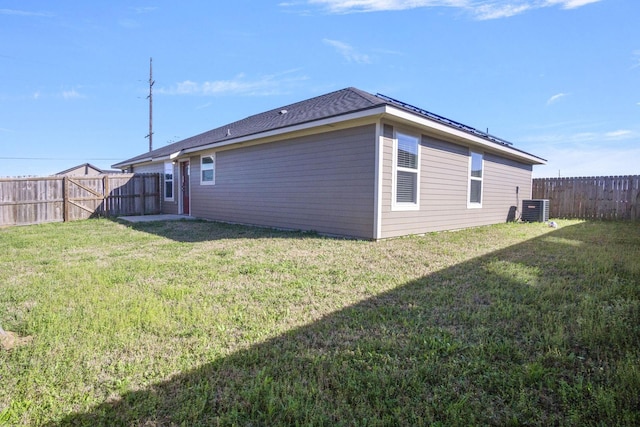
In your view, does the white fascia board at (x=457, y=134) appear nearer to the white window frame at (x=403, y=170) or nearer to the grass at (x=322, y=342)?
the white window frame at (x=403, y=170)

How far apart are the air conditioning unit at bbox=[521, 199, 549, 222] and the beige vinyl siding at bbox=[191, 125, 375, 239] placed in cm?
849

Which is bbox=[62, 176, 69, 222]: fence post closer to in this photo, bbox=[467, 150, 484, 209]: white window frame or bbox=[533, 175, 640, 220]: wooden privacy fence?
bbox=[467, 150, 484, 209]: white window frame

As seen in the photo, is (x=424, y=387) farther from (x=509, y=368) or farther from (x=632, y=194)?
(x=632, y=194)

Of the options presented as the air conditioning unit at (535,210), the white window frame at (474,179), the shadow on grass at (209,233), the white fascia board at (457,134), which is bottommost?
the shadow on grass at (209,233)

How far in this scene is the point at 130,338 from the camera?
8.05 ft

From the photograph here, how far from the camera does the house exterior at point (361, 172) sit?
6629mm

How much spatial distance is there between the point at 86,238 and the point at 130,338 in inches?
251

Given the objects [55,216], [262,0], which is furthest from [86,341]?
[55,216]

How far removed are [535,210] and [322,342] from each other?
12275 millimetres

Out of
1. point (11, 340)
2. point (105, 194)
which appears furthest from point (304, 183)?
point (105, 194)

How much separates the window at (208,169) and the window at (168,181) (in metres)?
2.78

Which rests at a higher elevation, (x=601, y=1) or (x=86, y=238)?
(x=601, y=1)

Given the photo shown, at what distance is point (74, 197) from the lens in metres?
11.7

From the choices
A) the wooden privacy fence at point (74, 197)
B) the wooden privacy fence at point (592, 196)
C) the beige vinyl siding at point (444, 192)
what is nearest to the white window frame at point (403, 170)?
the beige vinyl siding at point (444, 192)
